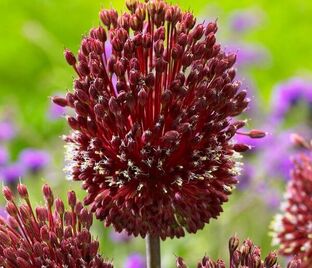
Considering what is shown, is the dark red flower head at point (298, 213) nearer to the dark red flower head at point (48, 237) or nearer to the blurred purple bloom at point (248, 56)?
the dark red flower head at point (48, 237)

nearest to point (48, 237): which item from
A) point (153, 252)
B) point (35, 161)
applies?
point (153, 252)

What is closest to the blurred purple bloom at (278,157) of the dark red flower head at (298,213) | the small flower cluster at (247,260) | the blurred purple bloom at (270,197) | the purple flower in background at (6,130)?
the blurred purple bloom at (270,197)

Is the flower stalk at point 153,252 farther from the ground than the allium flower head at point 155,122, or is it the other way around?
the allium flower head at point 155,122

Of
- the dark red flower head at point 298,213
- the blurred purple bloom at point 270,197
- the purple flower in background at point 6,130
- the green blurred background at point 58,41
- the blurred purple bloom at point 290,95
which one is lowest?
the dark red flower head at point 298,213

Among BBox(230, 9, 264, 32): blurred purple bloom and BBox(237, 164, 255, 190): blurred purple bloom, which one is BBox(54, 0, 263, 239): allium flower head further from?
BBox(230, 9, 264, 32): blurred purple bloom

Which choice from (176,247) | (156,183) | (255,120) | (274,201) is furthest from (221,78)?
(255,120)
